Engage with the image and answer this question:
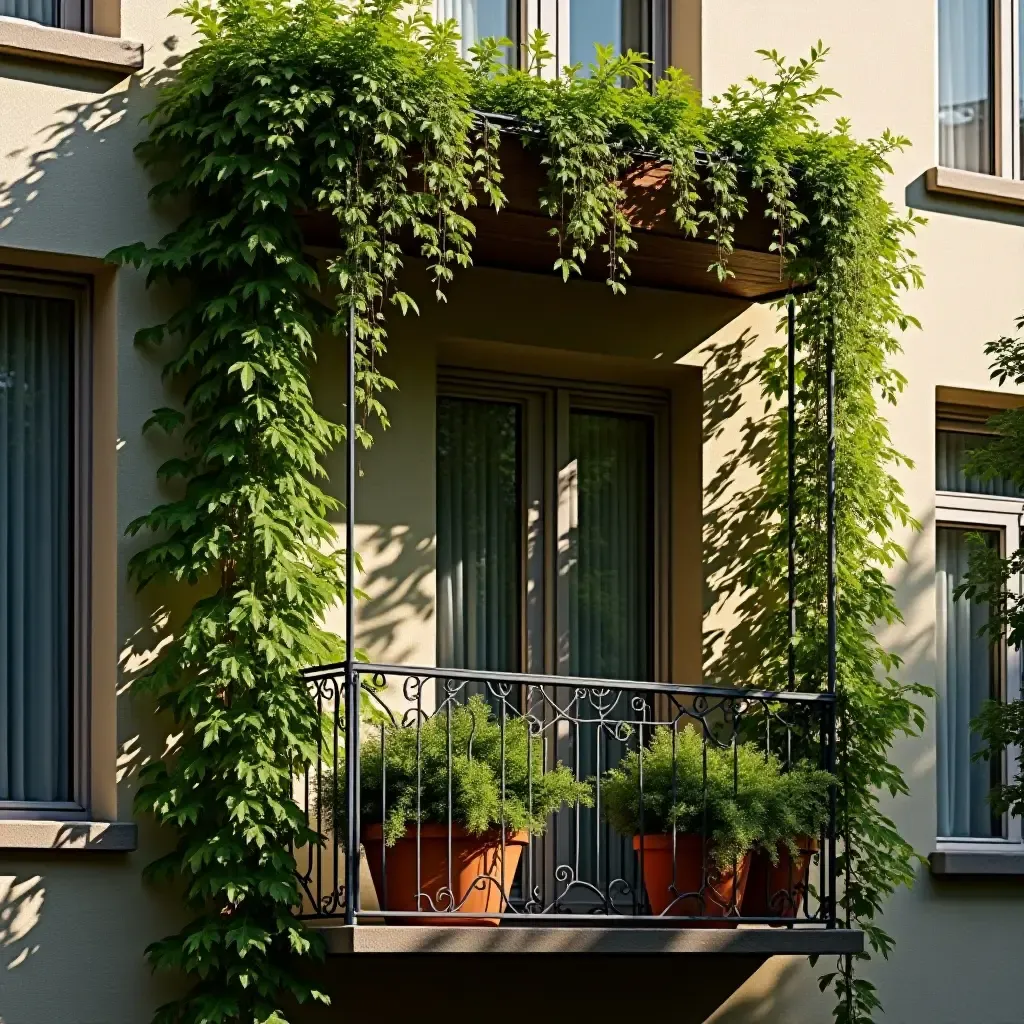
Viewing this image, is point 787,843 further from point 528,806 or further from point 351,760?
point 351,760

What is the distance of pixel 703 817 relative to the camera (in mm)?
8297

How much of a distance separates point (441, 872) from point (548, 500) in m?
2.36

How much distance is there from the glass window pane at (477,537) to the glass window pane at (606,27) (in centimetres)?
186

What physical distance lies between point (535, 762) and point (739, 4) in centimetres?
417

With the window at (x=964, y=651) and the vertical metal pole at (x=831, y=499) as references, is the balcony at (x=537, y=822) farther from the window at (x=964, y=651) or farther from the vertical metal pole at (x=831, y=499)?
the window at (x=964, y=651)

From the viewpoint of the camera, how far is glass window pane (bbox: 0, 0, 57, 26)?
27.2 feet

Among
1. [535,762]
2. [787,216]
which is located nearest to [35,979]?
[535,762]

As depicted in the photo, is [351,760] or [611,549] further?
[611,549]

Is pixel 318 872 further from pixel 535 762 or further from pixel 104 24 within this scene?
pixel 104 24

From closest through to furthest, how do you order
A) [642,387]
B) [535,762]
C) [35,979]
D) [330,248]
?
1. [35,979]
2. [535,762]
3. [330,248]
4. [642,387]

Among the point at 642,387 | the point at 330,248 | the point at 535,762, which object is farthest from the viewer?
the point at 642,387

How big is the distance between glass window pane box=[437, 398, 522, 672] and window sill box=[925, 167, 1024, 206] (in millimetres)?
2676

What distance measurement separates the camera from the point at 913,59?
34.5 feet

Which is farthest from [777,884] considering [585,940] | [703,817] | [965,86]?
[965,86]
